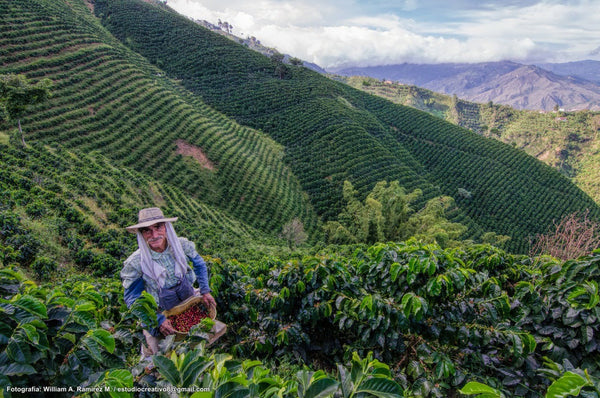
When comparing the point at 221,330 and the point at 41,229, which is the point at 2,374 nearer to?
the point at 221,330

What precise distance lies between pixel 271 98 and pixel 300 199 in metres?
20.3

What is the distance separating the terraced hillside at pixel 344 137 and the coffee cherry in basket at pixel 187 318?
2306cm

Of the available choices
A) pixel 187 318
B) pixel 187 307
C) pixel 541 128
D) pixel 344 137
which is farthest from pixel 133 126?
pixel 541 128

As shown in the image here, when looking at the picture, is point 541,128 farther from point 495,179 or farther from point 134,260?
point 134,260

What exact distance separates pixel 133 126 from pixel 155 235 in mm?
24930

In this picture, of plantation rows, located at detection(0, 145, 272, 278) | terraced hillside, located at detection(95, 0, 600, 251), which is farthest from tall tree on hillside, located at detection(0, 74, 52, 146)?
terraced hillside, located at detection(95, 0, 600, 251)

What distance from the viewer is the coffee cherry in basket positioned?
10.2 feet

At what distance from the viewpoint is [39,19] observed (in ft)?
95.1

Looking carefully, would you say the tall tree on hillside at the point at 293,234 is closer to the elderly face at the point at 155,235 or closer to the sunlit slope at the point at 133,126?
the sunlit slope at the point at 133,126

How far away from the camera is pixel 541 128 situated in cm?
8662

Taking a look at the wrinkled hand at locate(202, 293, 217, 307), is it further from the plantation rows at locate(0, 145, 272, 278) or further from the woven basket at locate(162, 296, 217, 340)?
the plantation rows at locate(0, 145, 272, 278)

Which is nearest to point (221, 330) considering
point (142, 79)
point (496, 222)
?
point (142, 79)

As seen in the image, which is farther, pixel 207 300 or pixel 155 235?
pixel 207 300

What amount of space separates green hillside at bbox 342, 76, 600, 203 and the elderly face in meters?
78.6
